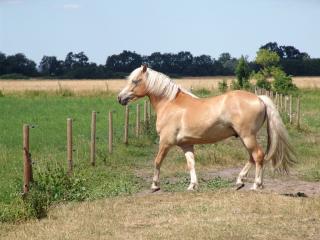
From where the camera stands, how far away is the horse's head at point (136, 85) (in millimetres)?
11273

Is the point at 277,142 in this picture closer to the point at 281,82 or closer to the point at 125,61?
the point at 281,82

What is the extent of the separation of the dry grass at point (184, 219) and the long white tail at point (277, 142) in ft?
3.23

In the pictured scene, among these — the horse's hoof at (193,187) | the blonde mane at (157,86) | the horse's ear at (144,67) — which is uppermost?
the horse's ear at (144,67)

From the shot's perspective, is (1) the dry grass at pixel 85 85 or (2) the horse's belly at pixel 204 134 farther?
(1) the dry grass at pixel 85 85

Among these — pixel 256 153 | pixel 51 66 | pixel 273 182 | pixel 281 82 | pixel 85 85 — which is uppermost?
pixel 256 153

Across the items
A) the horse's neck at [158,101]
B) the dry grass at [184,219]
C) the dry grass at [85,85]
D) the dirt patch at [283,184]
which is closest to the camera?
the dry grass at [184,219]

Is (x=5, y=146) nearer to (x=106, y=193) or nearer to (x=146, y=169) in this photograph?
(x=146, y=169)

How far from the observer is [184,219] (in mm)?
8586

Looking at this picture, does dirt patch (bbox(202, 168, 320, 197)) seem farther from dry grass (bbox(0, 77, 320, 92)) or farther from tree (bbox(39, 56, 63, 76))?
tree (bbox(39, 56, 63, 76))

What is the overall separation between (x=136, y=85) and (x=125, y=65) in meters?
77.3

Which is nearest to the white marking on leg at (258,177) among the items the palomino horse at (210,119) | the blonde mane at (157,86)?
the palomino horse at (210,119)

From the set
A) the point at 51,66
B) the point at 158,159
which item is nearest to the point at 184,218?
the point at 158,159

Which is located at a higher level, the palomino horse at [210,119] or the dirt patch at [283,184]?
the palomino horse at [210,119]

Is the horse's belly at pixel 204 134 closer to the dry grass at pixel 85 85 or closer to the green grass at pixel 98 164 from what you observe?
the green grass at pixel 98 164
